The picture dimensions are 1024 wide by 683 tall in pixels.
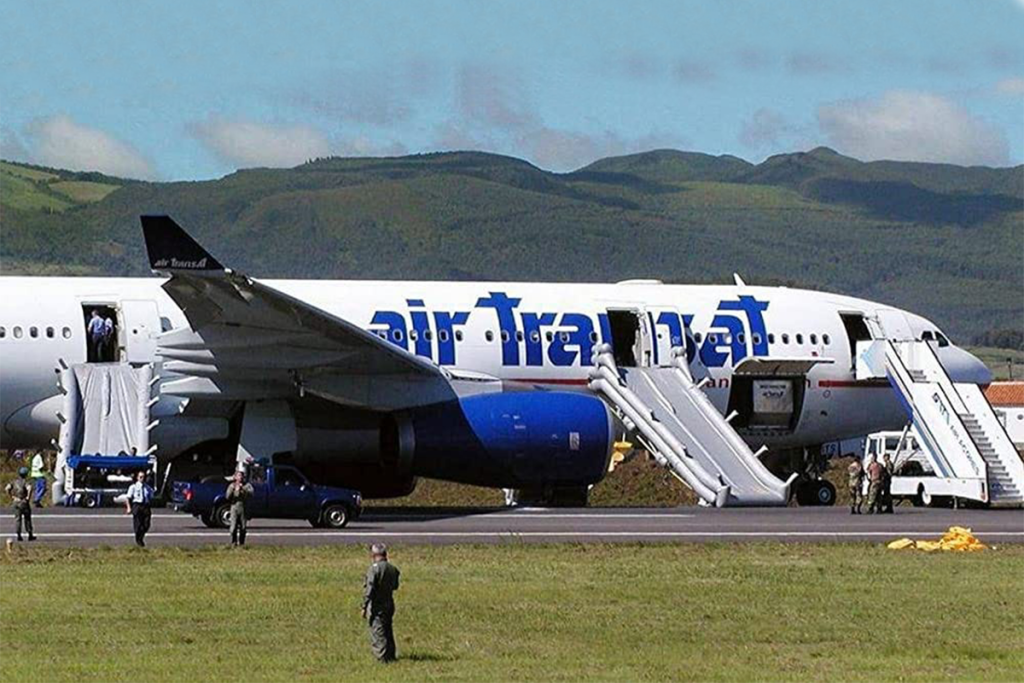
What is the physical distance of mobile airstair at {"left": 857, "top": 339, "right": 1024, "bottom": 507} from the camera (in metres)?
45.1

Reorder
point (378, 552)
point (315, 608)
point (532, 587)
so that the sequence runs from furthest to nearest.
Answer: point (532, 587), point (315, 608), point (378, 552)

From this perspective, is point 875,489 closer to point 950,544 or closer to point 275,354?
point 950,544

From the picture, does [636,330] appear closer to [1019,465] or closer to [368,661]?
[1019,465]

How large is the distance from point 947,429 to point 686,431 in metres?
6.39

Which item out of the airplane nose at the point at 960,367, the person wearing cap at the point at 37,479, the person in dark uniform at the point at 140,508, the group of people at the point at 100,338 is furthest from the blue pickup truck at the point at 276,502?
the airplane nose at the point at 960,367

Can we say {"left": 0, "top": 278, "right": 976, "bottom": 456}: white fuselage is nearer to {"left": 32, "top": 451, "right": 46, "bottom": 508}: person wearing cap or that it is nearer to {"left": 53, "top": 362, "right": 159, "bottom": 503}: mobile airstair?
{"left": 53, "top": 362, "right": 159, "bottom": 503}: mobile airstair

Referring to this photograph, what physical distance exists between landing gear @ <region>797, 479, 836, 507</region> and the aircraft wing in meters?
10.6

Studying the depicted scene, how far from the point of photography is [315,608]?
24.1 metres

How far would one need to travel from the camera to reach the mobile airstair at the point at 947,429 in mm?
45094

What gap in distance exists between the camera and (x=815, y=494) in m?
47.6

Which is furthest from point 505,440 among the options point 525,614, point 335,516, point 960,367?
point 525,614

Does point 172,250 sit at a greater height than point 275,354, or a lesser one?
greater

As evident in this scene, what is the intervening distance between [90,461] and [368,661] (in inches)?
795

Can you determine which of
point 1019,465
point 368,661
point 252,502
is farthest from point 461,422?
point 368,661
